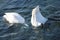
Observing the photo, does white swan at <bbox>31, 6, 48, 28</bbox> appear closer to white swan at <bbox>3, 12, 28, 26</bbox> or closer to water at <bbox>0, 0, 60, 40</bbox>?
water at <bbox>0, 0, 60, 40</bbox>

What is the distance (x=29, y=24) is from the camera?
1058cm

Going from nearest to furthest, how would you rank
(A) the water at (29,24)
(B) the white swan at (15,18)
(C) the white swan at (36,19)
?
(A) the water at (29,24) < (C) the white swan at (36,19) < (B) the white swan at (15,18)

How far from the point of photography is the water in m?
9.88

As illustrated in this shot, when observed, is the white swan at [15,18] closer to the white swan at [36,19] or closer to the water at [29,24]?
the water at [29,24]

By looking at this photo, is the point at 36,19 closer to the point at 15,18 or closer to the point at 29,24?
the point at 29,24

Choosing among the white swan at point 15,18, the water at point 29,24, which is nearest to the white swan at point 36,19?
the water at point 29,24

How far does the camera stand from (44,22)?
1049cm

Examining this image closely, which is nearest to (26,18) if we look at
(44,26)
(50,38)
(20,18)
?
(20,18)

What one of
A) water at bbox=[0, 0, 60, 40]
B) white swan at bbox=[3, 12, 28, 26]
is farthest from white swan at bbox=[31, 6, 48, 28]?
white swan at bbox=[3, 12, 28, 26]

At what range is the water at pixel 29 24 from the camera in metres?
9.88

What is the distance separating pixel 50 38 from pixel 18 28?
5.18ft

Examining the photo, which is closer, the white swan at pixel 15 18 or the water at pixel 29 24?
the water at pixel 29 24

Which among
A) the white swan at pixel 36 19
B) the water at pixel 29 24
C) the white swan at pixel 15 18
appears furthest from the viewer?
the white swan at pixel 15 18

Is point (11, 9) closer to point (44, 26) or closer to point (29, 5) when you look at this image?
point (29, 5)
